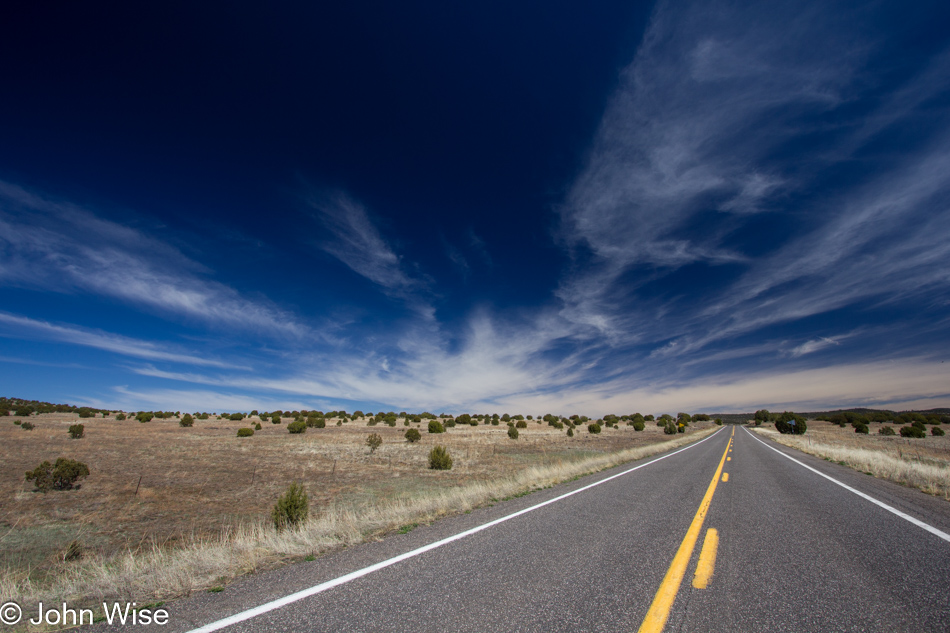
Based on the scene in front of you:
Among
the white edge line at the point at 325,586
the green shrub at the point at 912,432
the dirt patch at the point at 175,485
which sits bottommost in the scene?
the green shrub at the point at 912,432

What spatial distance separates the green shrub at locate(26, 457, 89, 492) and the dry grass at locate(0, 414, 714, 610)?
473 mm

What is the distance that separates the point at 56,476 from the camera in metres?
13.0

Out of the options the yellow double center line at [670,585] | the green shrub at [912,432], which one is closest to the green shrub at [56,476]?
the yellow double center line at [670,585]

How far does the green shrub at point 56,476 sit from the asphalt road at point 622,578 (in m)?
14.7

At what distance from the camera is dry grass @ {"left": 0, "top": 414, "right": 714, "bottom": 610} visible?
5.16 meters

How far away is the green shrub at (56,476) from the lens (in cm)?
1282

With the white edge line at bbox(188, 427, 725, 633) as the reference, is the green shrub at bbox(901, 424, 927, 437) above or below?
below

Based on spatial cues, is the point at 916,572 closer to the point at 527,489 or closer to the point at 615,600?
the point at 615,600

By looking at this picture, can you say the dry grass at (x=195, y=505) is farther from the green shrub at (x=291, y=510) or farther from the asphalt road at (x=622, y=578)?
the asphalt road at (x=622, y=578)

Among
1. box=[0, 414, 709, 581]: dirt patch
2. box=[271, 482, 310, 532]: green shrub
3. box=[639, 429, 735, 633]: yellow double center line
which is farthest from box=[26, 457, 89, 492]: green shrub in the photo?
box=[639, 429, 735, 633]: yellow double center line

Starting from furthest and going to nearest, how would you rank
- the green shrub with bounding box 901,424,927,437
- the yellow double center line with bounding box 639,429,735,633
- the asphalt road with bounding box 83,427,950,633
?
the green shrub with bounding box 901,424,927,437 → the asphalt road with bounding box 83,427,950,633 → the yellow double center line with bounding box 639,429,735,633

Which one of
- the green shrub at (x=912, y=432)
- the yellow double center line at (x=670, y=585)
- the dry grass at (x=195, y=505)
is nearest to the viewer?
the yellow double center line at (x=670, y=585)

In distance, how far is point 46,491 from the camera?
41.8 feet

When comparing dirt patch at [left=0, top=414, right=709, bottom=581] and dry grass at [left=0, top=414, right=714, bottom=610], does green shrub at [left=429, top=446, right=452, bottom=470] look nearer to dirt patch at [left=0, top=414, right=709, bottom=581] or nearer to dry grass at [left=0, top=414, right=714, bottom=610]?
dry grass at [left=0, top=414, right=714, bottom=610]
